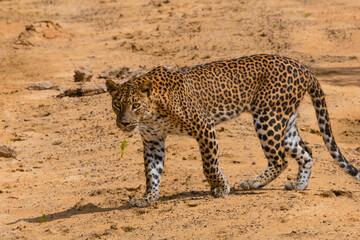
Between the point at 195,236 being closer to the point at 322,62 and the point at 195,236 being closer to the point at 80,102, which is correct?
the point at 80,102

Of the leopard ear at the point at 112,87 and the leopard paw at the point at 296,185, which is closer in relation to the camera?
the leopard ear at the point at 112,87

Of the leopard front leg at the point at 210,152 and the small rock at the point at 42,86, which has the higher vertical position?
the leopard front leg at the point at 210,152

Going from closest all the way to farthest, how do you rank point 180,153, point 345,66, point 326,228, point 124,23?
1. point 326,228
2. point 180,153
3. point 345,66
4. point 124,23

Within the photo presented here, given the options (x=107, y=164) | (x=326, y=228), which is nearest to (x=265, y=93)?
(x=326, y=228)

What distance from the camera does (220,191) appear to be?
26.4 ft

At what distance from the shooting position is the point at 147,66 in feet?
55.2

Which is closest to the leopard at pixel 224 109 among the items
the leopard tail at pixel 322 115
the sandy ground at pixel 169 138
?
the leopard tail at pixel 322 115

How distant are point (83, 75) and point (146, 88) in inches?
345

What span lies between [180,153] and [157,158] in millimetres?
2105

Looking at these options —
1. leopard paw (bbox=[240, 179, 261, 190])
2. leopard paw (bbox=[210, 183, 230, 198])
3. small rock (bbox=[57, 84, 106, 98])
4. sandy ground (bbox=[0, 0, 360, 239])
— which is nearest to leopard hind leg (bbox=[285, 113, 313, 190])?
sandy ground (bbox=[0, 0, 360, 239])

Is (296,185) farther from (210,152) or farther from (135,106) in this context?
(135,106)

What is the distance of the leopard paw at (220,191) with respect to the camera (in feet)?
26.4

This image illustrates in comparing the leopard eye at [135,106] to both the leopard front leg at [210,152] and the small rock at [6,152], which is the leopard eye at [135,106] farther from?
the small rock at [6,152]

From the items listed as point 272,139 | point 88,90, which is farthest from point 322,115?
point 88,90
